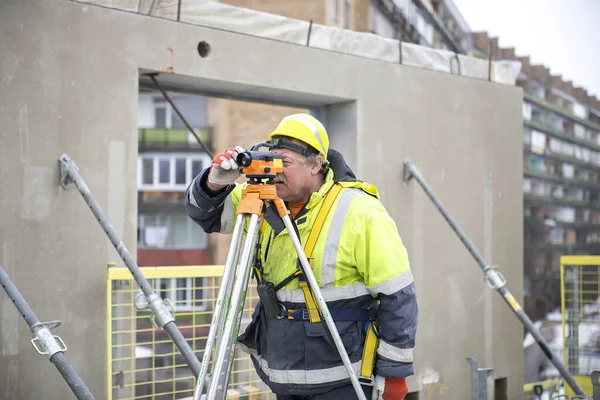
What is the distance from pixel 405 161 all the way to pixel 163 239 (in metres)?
9.10

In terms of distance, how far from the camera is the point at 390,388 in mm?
3111

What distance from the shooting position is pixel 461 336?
7.28 m

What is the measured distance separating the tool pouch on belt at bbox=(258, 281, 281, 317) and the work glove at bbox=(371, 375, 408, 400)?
1.74 ft

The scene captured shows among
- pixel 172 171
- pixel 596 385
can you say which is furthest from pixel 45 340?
pixel 172 171

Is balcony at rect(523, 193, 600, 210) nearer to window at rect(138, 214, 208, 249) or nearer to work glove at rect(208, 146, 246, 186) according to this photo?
window at rect(138, 214, 208, 249)

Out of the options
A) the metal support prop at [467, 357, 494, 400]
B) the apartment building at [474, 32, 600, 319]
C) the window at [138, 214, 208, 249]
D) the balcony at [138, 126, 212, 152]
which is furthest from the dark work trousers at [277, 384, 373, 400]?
the window at [138, 214, 208, 249]

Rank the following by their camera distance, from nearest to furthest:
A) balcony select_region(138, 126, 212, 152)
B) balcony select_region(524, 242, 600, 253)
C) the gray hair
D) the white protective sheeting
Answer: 1. the gray hair
2. the white protective sheeting
3. balcony select_region(524, 242, 600, 253)
4. balcony select_region(138, 126, 212, 152)

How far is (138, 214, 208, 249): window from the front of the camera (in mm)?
15109

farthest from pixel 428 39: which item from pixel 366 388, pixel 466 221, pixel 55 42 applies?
pixel 366 388

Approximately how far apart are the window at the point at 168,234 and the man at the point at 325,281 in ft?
38.2

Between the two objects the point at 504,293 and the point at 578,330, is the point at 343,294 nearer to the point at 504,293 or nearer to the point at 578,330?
the point at 504,293

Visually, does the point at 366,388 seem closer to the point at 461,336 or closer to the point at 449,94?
the point at 461,336

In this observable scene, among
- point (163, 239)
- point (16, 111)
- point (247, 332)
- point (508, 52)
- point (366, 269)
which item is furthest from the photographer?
point (163, 239)

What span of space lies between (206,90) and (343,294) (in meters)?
3.38
